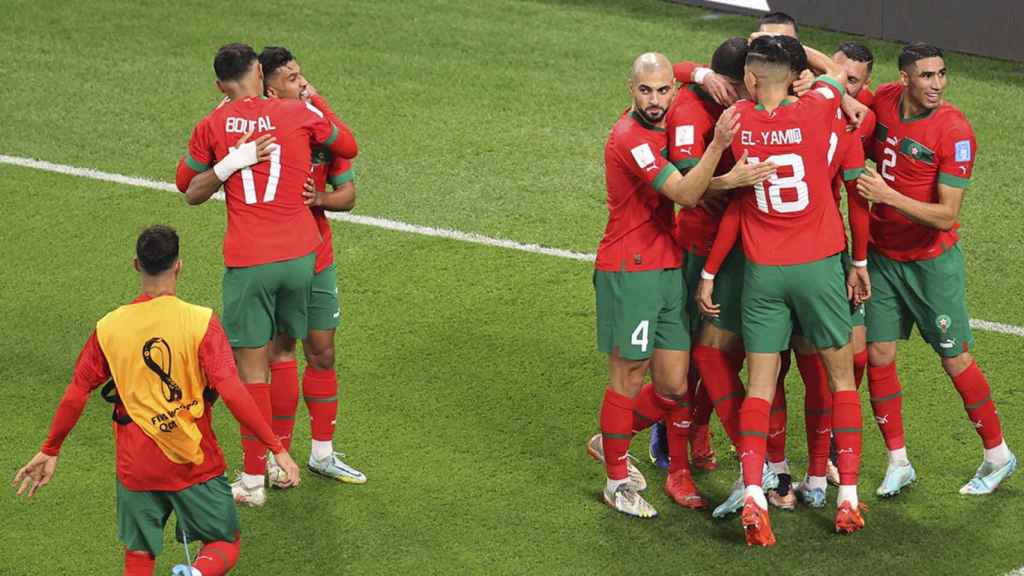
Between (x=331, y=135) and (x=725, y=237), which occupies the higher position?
(x=331, y=135)

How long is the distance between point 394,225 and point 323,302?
3.50 meters

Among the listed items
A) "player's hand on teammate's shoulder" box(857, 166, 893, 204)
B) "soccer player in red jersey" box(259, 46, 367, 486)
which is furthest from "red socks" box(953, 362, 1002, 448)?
"soccer player in red jersey" box(259, 46, 367, 486)

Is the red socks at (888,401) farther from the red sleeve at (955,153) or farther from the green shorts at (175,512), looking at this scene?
the green shorts at (175,512)

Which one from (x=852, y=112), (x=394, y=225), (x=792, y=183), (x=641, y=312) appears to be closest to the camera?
(x=792, y=183)

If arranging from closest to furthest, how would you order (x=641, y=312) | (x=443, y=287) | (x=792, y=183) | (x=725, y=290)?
(x=792, y=183)
(x=641, y=312)
(x=725, y=290)
(x=443, y=287)

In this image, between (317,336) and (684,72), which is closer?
(684,72)

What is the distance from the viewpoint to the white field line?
30.7ft

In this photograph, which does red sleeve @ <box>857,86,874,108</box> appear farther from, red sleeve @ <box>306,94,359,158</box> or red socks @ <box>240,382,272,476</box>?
red socks @ <box>240,382,272,476</box>

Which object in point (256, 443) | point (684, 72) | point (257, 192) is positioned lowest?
point (256, 443)

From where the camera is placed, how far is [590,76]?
13977mm

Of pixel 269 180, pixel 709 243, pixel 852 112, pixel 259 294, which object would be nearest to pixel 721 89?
pixel 852 112

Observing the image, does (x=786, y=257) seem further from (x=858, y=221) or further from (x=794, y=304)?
(x=858, y=221)

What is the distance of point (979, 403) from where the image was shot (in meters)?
7.39

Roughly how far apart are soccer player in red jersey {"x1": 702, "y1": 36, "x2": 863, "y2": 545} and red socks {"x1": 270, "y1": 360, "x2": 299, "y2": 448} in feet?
6.93
